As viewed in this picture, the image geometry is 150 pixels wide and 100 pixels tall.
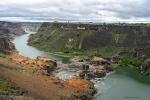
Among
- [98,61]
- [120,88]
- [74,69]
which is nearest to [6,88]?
[120,88]

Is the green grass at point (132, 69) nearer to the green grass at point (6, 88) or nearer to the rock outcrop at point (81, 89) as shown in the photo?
the rock outcrop at point (81, 89)

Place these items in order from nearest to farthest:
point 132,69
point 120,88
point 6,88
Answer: point 6,88 < point 120,88 < point 132,69

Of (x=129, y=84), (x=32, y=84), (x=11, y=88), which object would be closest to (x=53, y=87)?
(x=32, y=84)

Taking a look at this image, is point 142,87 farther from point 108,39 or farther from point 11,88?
point 108,39

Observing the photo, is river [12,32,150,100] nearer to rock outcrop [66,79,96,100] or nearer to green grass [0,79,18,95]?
rock outcrop [66,79,96,100]

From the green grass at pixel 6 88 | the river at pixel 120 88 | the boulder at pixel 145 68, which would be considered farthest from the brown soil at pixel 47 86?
the boulder at pixel 145 68

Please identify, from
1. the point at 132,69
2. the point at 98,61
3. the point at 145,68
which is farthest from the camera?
the point at 98,61

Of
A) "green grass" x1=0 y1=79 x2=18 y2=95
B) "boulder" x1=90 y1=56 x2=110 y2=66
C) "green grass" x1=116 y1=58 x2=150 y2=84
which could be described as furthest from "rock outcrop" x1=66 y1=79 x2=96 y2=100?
"boulder" x1=90 y1=56 x2=110 y2=66

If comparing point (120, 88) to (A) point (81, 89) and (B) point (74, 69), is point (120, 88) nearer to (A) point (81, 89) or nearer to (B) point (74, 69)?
(A) point (81, 89)
